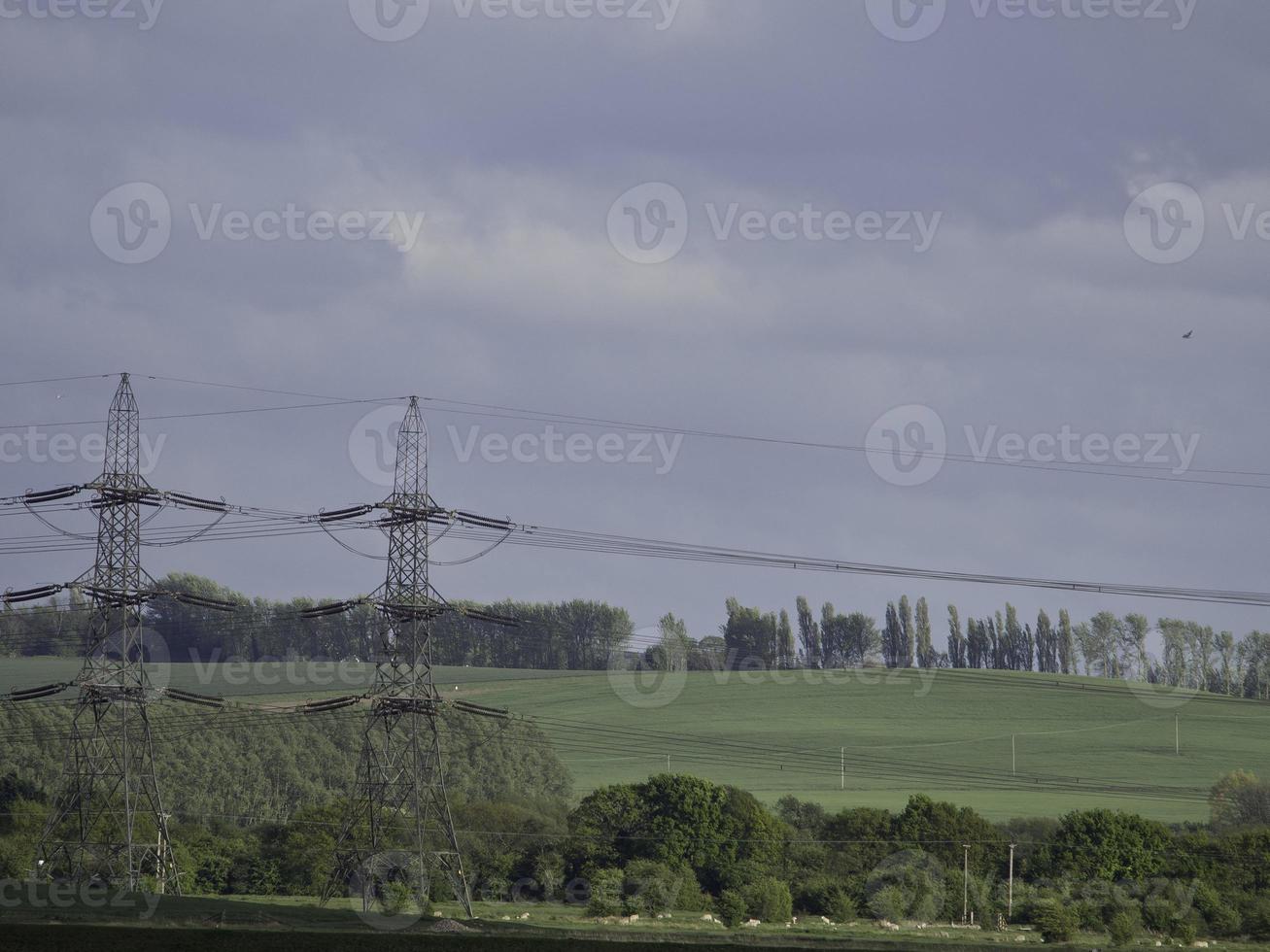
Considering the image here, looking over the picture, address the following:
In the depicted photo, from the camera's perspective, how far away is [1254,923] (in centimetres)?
8762

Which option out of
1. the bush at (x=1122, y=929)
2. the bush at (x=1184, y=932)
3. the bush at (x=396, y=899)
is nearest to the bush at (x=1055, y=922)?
the bush at (x=1122, y=929)

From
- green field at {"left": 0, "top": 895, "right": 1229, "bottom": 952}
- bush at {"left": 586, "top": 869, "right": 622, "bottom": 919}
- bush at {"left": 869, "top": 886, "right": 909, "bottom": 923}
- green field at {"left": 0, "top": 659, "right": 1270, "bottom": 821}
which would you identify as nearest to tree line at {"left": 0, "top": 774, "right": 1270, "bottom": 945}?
bush at {"left": 869, "top": 886, "right": 909, "bottom": 923}

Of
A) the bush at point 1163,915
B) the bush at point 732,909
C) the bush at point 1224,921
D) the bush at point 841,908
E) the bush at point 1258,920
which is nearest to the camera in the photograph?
the bush at point 1163,915

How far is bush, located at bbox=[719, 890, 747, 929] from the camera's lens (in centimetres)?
8594

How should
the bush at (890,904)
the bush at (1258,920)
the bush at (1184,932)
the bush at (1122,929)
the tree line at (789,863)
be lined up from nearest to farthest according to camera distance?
the bush at (1122,929) → the bush at (1184,932) → the bush at (1258,920) → the tree line at (789,863) → the bush at (890,904)

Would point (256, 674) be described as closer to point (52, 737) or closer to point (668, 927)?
point (52, 737)

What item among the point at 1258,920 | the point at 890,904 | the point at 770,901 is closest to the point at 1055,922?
the point at 890,904

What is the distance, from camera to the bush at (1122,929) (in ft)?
262

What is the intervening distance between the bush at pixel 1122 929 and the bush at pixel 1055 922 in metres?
2.21

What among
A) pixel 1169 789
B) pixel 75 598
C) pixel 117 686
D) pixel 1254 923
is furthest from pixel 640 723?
pixel 117 686

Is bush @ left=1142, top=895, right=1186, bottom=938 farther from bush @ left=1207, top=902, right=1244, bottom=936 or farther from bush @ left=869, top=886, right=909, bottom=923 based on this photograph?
bush @ left=869, top=886, right=909, bottom=923

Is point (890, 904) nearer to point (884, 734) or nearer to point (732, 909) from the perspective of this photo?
point (732, 909)

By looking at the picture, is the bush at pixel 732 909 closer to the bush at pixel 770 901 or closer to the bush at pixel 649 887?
the bush at pixel 770 901

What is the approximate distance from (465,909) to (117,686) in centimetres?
2198
